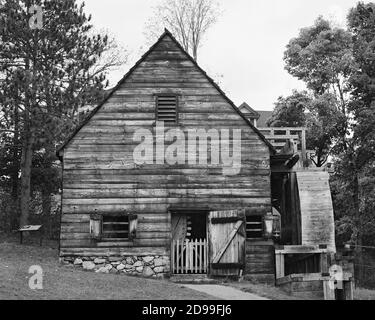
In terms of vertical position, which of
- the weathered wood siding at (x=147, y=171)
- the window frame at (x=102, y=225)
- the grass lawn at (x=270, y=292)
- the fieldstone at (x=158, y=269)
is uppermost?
the weathered wood siding at (x=147, y=171)

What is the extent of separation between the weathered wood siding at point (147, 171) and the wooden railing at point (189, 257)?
441mm

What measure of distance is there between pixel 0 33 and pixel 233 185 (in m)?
13.8

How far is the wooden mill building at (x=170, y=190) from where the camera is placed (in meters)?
21.8

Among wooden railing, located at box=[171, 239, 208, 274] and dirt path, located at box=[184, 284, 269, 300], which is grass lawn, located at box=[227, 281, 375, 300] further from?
wooden railing, located at box=[171, 239, 208, 274]

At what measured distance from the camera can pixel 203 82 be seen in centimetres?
2292

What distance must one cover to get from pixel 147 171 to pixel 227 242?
3.58 m

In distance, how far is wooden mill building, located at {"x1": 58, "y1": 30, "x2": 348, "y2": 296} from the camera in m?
21.8

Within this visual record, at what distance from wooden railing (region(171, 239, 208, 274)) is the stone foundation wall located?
35cm

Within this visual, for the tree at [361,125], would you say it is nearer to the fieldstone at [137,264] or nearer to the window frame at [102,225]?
the fieldstone at [137,264]

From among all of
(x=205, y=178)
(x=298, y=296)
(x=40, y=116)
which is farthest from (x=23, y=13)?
(x=298, y=296)

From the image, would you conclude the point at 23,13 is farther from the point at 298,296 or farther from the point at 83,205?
the point at 298,296

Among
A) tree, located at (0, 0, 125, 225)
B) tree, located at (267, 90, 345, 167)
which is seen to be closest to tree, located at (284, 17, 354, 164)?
tree, located at (267, 90, 345, 167)

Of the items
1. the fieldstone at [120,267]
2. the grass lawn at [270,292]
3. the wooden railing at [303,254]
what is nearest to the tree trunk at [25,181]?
the fieldstone at [120,267]

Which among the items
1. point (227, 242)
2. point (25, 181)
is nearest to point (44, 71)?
point (25, 181)
